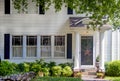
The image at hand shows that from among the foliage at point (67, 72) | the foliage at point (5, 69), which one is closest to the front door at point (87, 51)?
the foliage at point (67, 72)

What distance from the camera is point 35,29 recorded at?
22984 millimetres

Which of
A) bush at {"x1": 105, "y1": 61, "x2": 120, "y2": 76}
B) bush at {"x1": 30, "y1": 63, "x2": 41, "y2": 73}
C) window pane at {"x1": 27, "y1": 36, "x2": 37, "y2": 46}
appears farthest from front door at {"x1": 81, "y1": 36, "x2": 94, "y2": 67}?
bush at {"x1": 30, "y1": 63, "x2": 41, "y2": 73}

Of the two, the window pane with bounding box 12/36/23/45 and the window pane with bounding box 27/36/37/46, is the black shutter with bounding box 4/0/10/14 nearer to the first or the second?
the window pane with bounding box 12/36/23/45

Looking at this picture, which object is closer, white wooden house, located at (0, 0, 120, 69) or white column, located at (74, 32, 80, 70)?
white column, located at (74, 32, 80, 70)

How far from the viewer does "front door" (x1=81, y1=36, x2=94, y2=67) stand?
23.3 meters

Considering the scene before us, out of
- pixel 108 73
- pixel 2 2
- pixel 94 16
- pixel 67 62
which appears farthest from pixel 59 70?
pixel 94 16

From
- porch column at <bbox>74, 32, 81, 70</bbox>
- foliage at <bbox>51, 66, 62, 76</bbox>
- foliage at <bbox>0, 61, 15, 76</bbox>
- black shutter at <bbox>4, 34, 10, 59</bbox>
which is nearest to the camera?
foliage at <bbox>0, 61, 15, 76</bbox>

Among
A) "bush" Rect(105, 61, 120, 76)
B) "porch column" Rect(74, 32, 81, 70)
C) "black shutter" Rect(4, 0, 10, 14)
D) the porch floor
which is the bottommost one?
the porch floor

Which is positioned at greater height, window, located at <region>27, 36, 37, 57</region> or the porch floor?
window, located at <region>27, 36, 37, 57</region>

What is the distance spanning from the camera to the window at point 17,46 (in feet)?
75.6

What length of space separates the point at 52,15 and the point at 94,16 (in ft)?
31.2

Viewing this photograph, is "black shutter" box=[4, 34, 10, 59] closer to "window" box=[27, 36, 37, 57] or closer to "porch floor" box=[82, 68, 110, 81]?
"window" box=[27, 36, 37, 57]

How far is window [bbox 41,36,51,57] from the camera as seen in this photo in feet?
76.1

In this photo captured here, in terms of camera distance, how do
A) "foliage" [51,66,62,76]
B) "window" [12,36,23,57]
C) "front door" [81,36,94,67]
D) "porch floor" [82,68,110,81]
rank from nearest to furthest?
1. "porch floor" [82,68,110,81]
2. "foliage" [51,66,62,76]
3. "window" [12,36,23,57]
4. "front door" [81,36,94,67]
